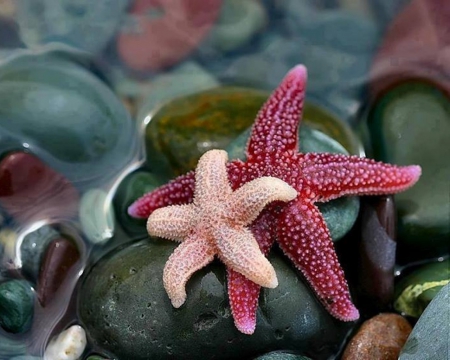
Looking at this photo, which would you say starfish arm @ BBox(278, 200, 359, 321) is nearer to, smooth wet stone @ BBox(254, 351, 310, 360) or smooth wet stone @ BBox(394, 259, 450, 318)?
smooth wet stone @ BBox(254, 351, 310, 360)

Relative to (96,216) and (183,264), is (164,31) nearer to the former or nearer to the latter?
(96,216)

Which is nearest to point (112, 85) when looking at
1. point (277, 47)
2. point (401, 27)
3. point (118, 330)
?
point (277, 47)

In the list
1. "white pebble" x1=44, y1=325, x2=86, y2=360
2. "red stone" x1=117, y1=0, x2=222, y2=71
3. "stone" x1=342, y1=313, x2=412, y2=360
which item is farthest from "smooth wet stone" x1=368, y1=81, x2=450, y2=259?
"white pebble" x1=44, y1=325, x2=86, y2=360

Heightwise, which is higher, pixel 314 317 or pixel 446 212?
pixel 446 212

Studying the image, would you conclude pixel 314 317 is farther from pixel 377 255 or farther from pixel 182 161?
pixel 182 161

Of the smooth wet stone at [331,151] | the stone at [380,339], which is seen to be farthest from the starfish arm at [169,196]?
the stone at [380,339]

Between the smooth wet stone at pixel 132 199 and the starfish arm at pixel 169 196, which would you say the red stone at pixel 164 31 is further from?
the starfish arm at pixel 169 196

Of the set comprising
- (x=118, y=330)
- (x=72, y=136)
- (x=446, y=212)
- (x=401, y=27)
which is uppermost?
(x=401, y=27)
